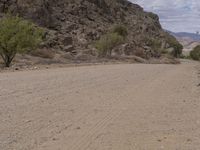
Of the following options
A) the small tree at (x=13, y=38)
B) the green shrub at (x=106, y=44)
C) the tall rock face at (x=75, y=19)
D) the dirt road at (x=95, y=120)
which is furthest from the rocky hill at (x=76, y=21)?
the dirt road at (x=95, y=120)

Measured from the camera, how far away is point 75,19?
98.4 m

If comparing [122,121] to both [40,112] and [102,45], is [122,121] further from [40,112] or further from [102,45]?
[102,45]

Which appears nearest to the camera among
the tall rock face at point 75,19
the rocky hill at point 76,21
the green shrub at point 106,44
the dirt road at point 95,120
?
the dirt road at point 95,120

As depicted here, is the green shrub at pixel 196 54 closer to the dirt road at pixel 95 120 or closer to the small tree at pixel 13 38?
the small tree at pixel 13 38

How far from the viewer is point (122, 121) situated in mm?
12289

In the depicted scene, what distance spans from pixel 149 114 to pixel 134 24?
120m

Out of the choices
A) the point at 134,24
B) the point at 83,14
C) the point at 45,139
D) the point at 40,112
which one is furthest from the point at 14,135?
the point at 134,24

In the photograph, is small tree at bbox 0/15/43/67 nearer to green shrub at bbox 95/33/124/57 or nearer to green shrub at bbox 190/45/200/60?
green shrub at bbox 95/33/124/57

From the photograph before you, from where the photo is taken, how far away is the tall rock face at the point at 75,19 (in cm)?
8380

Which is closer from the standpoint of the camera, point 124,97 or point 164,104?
point 164,104

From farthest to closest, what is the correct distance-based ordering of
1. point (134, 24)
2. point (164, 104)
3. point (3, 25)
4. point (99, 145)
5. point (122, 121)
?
point (134, 24) → point (3, 25) → point (164, 104) → point (122, 121) → point (99, 145)

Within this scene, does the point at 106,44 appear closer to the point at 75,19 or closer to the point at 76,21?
the point at 76,21

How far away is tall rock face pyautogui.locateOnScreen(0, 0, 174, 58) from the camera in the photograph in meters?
83.8

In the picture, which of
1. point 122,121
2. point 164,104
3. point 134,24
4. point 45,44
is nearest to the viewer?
point 122,121
